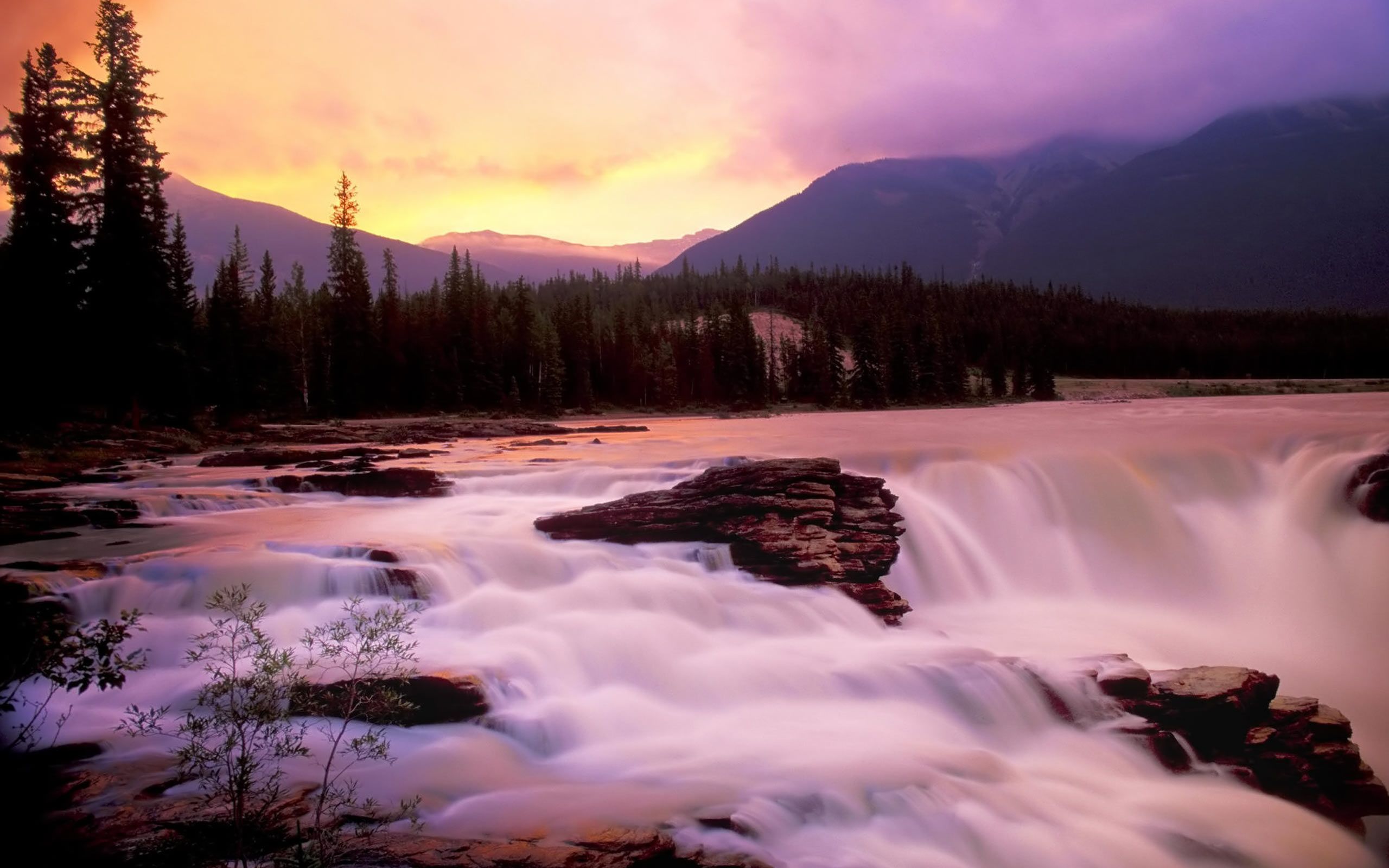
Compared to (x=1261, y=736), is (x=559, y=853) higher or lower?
higher

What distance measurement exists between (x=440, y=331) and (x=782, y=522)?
209ft

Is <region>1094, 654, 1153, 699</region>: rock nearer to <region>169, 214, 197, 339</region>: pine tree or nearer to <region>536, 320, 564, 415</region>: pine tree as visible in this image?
<region>169, 214, 197, 339</region>: pine tree

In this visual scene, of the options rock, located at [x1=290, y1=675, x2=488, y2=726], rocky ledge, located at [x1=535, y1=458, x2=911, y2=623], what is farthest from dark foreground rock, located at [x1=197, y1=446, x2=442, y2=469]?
rock, located at [x1=290, y1=675, x2=488, y2=726]

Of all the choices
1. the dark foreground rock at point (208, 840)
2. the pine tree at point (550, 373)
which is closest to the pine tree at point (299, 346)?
the pine tree at point (550, 373)

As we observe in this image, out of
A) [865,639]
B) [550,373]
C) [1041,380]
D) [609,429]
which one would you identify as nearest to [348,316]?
[550,373]

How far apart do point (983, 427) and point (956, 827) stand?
108 feet

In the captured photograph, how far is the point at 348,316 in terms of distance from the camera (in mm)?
61250

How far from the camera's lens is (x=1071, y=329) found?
12675 cm

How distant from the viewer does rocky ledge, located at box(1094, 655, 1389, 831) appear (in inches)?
329

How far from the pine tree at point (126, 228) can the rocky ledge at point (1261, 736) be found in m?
35.5

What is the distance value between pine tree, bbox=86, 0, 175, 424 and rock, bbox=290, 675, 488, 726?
→ 93.9 ft

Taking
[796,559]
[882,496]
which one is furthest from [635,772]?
[882,496]

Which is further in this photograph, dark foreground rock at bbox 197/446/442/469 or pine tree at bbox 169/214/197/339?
pine tree at bbox 169/214/197/339

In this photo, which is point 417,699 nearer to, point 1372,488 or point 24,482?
point 24,482
